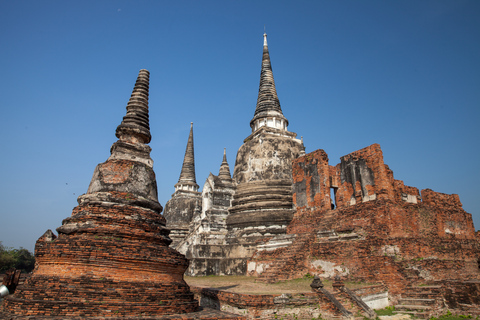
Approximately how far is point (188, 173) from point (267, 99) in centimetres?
1214

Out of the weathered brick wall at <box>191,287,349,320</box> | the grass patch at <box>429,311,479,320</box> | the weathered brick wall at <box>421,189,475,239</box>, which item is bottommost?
the grass patch at <box>429,311,479,320</box>

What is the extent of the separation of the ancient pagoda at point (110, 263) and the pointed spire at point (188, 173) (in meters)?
22.4

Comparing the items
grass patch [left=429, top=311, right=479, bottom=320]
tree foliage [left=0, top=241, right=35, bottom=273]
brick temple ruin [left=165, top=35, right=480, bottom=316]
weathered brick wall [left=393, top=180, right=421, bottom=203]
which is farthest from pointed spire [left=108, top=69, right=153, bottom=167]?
tree foliage [left=0, top=241, right=35, bottom=273]

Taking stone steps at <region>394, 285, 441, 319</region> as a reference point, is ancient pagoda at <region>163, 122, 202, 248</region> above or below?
above

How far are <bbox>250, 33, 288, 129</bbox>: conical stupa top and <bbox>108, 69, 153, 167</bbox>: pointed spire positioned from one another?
12.7 m

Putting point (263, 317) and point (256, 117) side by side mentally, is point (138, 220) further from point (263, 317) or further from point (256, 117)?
point (256, 117)

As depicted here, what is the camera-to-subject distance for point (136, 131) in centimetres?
855

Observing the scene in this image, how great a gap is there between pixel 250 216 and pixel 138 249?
10.9m

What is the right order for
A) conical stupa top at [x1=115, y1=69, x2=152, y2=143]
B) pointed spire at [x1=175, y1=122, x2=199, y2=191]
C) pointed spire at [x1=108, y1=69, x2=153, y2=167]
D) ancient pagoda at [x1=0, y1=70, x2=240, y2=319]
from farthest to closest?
1. pointed spire at [x1=175, y1=122, x2=199, y2=191]
2. conical stupa top at [x1=115, y1=69, x2=152, y2=143]
3. pointed spire at [x1=108, y1=69, x2=153, y2=167]
4. ancient pagoda at [x1=0, y1=70, x2=240, y2=319]

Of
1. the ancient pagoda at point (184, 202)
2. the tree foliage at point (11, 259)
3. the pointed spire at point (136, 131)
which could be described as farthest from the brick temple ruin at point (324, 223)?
the tree foliage at point (11, 259)

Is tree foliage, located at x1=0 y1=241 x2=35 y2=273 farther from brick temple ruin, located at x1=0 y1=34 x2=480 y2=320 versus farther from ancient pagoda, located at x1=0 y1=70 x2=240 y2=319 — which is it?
ancient pagoda, located at x1=0 y1=70 x2=240 y2=319

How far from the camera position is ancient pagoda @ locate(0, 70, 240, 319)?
5684 mm

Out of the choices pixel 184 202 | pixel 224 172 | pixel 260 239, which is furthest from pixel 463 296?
pixel 184 202

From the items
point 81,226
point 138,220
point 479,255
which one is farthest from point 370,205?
point 81,226
